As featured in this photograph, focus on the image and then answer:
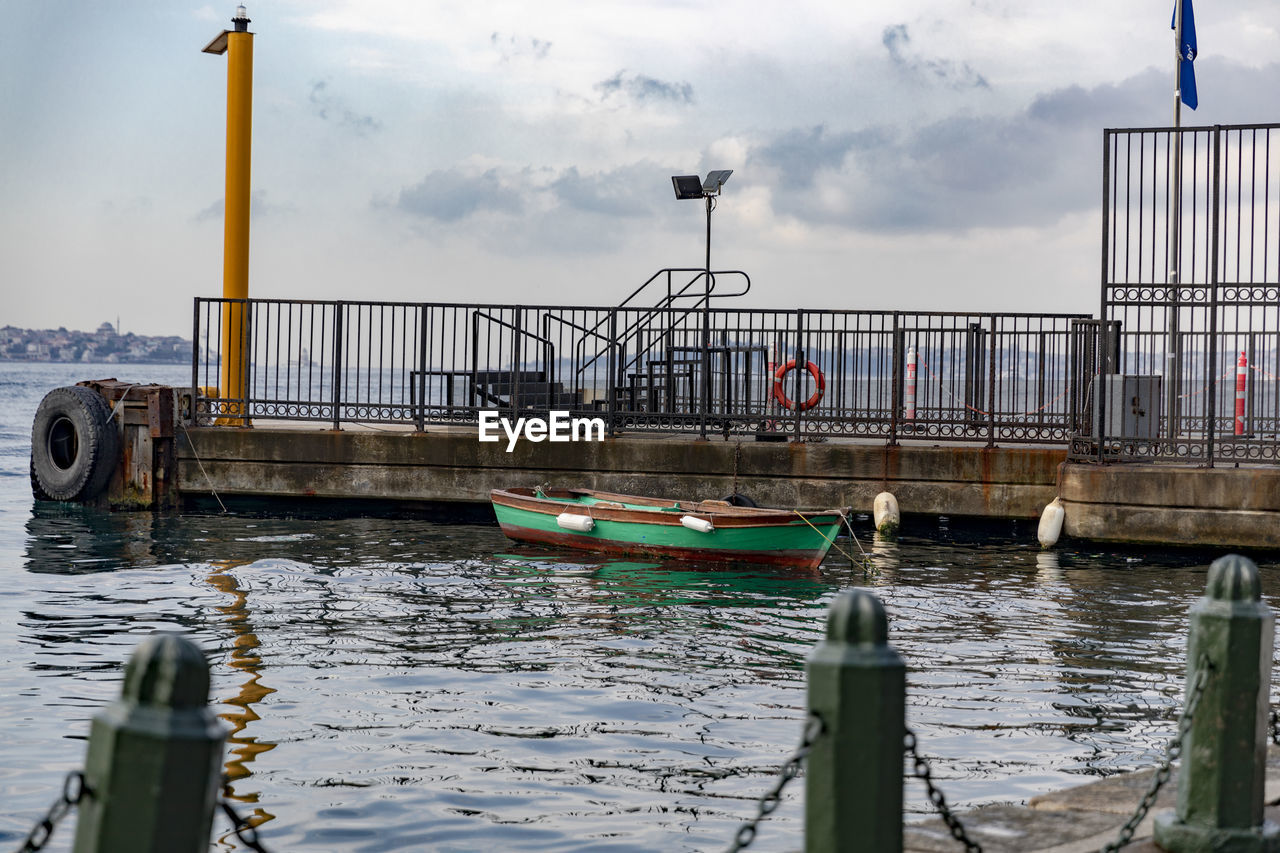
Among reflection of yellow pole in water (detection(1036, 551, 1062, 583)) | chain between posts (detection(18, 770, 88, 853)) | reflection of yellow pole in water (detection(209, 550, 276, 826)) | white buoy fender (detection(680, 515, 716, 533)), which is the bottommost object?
reflection of yellow pole in water (detection(209, 550, 276, 826))

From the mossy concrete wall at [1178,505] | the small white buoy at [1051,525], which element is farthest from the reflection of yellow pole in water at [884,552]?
the mossy concrete wall at [1178,505]

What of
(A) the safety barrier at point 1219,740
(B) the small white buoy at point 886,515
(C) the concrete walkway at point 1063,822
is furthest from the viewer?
(B) the small white buoy at point 886,515

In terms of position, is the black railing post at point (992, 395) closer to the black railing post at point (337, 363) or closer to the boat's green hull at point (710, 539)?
the boat's green hull at point (710, 539)

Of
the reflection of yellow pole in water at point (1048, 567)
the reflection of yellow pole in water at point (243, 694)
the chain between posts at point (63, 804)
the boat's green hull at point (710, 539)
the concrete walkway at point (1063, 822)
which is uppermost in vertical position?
the chain between posts at point (63, 804)

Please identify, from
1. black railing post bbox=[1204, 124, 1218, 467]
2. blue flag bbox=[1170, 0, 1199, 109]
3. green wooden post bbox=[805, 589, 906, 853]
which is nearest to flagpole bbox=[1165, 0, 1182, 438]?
black railing post bbox=[1204, 124, 1218, 467]

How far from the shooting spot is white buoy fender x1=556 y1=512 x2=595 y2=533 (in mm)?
15672

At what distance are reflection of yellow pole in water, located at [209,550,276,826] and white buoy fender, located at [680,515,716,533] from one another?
4.76 m

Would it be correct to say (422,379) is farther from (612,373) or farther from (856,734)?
(856,734)

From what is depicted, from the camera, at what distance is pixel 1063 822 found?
5.03 metres

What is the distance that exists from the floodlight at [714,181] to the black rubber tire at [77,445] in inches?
363

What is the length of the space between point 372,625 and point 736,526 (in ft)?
15.5

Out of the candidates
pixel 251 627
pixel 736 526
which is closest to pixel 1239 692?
pixel 251 627

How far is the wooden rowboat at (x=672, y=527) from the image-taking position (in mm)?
14789

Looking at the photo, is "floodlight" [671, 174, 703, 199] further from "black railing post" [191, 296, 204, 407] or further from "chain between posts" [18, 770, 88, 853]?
"chain between posts" [18, 770, 88, 853]
